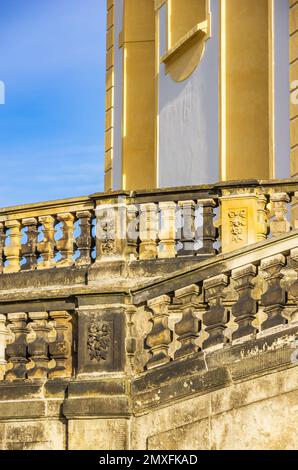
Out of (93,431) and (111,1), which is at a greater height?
(111,1)

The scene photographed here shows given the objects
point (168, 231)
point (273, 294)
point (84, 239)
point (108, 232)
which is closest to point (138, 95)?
point (84, 239)

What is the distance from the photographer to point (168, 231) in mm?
13273

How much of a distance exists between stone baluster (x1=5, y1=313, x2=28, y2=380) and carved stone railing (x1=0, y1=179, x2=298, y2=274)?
0.77 metres

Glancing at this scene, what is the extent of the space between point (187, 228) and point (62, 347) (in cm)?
167

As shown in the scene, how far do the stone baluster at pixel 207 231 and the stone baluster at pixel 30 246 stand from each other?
1.95 metres

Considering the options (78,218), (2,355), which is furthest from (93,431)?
(78,218)

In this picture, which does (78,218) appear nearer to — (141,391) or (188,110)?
(141,391)

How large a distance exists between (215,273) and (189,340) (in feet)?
2.13

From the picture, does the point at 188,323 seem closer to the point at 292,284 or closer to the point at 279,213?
the point at 292,284

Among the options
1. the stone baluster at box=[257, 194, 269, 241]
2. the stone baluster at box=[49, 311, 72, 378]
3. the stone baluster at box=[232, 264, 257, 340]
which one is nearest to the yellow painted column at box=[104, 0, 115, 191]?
the stone baluster at box=[49, 311, 72, 378]

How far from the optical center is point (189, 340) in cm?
1225

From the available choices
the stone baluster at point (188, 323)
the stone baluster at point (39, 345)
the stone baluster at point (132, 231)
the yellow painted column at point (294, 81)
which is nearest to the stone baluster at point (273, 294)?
the stone baluster at point (188, 323)

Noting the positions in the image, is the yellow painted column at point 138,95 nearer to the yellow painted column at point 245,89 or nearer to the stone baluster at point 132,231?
the yellow painted column at point 245,89

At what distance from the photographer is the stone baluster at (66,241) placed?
13.9 m
